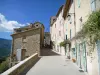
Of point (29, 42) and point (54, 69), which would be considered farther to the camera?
point (29, 42)

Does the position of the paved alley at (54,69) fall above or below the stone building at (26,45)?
below

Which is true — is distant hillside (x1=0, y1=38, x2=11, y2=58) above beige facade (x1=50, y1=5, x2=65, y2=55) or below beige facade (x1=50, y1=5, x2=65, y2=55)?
below

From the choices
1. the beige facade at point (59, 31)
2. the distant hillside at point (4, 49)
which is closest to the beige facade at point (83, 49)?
the beige facade at point (59, 31)

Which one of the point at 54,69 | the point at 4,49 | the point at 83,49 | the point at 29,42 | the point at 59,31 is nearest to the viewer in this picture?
the point at 83,49

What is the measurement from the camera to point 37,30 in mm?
21547

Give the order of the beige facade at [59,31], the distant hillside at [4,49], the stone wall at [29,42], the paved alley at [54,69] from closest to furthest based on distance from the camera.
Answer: the paved alley at [54,69] → the stone wall at [29,42] → the beige facade at [59,31] → the distant hillside at [4,49]

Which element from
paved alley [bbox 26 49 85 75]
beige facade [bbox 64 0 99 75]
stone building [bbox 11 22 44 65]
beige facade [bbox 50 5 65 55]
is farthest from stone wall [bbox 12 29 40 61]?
paved alley [bbox 26 49 85 75]

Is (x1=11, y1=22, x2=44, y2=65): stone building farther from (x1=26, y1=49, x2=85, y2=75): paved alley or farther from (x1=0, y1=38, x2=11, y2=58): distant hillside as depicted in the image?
(x1=0, y1=38, x2=11, y2=58): distant hillside

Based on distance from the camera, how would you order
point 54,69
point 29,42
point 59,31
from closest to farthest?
point 54,69 → point 29,42 → point 59,31

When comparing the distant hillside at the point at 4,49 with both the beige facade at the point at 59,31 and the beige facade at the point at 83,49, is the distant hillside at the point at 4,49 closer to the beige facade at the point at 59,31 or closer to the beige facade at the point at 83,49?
the beige facade at the point at 59,31

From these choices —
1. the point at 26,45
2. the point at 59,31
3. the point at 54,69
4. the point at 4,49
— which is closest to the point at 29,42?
the point at 26,45

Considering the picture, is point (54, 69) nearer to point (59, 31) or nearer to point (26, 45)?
point (26, 45)

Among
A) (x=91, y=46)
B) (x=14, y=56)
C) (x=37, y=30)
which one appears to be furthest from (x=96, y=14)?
(x=14, y=56)

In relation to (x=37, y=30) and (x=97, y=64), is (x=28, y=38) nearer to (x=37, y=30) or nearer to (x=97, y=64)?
(x=37, y=30)
